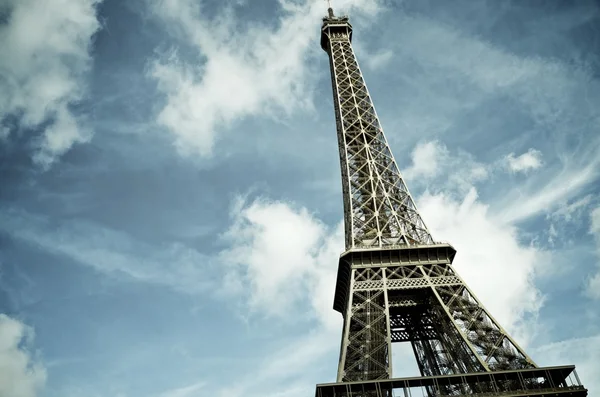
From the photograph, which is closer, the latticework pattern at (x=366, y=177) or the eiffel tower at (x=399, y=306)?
the eiffel tower at (x=399, y=306)

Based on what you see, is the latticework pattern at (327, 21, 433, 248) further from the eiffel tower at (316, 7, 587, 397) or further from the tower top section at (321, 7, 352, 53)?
the tower top section at (321, 7, 352, 53)

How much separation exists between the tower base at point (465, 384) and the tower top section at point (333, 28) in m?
46.5

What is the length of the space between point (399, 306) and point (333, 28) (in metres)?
41.0

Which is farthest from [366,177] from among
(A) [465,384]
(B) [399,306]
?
(A) [465,384]

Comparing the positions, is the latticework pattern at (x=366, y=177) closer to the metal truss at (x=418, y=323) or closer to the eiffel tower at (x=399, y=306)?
the eiffel tower at (x=399, y=306)

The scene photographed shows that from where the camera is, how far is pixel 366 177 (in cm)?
4694

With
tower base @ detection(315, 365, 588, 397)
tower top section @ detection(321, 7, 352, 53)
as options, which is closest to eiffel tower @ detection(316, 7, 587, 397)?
tower base @ detection(315, 365, 588, 397)

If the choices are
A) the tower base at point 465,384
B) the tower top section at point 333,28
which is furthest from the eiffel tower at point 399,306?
the tower top section at point 333,28

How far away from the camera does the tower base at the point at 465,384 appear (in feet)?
96.0

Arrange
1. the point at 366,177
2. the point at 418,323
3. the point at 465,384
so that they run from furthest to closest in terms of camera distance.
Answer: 1. the point at 366,177
2. the point at 418,323
3. the point at 465,384

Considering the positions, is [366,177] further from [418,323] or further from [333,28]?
[333,28]

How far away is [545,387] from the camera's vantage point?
29.3m

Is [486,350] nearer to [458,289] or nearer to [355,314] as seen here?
[458,289]

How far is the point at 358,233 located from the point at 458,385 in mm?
15720
